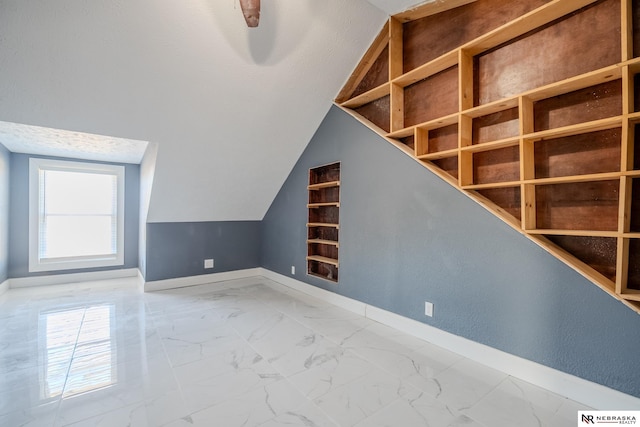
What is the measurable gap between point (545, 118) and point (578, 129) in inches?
11.6

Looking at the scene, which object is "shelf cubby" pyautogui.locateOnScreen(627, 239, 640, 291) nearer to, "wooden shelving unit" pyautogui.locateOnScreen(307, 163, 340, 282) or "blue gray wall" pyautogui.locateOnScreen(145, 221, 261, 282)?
"wooden shelving unit" pyautogui.locateOnScreen(307, 163, 340, 282)

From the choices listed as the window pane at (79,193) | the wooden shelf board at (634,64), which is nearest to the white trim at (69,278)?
the window pane at (79,193)

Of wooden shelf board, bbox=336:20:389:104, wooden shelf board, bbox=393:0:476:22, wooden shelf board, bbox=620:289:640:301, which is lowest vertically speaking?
wooden shelf board, bbox=620:289:640:301

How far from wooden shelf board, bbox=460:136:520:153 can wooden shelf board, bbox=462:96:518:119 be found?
23cm

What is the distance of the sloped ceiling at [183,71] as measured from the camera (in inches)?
80.7

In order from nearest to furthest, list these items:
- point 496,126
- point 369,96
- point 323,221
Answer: point 496,126 < point 369,96 < point 323,221

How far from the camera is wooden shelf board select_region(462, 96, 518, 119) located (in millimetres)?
1873

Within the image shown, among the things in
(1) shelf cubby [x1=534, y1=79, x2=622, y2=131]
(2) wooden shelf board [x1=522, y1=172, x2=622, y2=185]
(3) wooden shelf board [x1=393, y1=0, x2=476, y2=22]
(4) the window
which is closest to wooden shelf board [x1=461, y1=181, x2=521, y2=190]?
(2) wooden shelf board [x1=522, y1=172, x2=622, y2=185]

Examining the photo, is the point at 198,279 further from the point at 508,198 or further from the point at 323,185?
the point at 508,198

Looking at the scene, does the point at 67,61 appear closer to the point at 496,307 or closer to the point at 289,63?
the point at 289,63

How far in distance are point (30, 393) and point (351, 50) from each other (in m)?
3.58

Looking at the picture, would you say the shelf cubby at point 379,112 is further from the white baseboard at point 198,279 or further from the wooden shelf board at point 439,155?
the white baseboard at point 198,279

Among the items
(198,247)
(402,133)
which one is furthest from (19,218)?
(402,133)

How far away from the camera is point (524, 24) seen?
5.99ft
